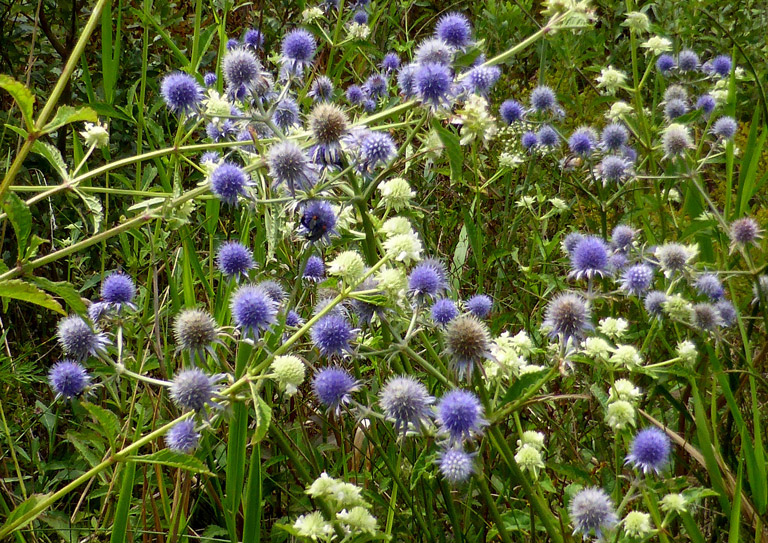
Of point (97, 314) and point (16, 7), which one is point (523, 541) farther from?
point (16, 7)

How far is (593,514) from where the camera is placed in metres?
1.38

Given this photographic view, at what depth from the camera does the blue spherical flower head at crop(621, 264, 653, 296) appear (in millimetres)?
1799

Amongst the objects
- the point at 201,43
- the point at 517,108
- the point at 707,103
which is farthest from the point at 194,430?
the point at 707,103

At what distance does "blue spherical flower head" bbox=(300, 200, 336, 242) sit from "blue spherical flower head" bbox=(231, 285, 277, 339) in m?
0.15

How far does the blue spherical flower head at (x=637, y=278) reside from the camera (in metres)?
1.80

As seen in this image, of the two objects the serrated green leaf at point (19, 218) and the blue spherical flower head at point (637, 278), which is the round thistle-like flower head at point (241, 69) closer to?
the serrated green leaf at point (19, 218)

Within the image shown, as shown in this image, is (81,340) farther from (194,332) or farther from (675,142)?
(675,142)

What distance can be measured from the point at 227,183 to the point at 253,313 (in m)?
0.25

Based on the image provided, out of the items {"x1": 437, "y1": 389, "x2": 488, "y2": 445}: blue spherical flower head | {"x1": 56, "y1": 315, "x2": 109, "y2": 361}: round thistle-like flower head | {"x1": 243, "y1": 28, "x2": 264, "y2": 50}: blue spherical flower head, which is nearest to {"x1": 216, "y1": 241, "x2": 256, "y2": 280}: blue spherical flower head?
{"x1": 56, "y1": 315, "x2": 109, "y2": 361}: round thistle-like flower head

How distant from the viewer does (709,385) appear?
224cm

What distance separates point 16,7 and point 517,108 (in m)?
1.99

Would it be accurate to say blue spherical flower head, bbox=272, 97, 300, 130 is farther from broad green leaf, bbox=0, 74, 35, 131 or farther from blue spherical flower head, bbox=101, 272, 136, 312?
broad green leaf, bbox=0, 74, 35, 131

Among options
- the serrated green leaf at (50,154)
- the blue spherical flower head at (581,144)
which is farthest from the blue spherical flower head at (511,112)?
the serrated green leaf at (50,154)

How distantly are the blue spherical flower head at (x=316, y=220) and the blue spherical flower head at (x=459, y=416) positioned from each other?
1.25 feet
